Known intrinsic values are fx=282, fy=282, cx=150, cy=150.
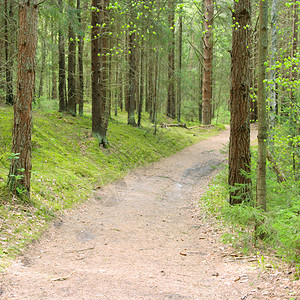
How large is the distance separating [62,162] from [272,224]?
7582 mm

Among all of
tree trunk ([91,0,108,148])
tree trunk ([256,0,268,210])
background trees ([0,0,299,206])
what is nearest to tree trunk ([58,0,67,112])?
background trees ([0,0,299,206])

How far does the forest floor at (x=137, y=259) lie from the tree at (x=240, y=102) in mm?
1226

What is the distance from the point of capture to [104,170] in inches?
443

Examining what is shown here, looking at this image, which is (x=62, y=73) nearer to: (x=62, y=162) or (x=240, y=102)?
(x=62, y=162)

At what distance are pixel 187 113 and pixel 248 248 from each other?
27436mm

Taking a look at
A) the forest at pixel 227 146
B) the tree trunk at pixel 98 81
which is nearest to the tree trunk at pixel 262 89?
the forest at pixel 227 146

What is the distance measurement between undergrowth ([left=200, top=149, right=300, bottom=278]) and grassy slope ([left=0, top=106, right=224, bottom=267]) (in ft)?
12.8

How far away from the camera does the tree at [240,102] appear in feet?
20.4

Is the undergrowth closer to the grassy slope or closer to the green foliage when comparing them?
the green foliage

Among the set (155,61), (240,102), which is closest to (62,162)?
(240,102)

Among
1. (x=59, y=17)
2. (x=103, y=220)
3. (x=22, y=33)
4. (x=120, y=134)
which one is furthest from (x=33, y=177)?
(x=120, y=134)

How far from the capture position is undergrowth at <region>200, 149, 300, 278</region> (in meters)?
3.67

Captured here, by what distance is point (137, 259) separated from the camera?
4840 mm

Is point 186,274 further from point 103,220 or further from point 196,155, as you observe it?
point 196,155
